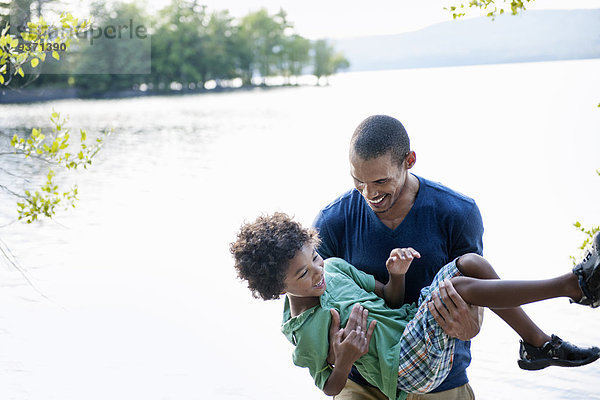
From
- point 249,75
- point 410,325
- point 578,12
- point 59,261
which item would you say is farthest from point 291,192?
point 249,75

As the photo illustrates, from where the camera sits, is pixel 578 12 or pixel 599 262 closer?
pixel 599 262

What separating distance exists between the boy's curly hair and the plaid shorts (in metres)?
0.46

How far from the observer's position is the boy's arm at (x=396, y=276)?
91.7 inches

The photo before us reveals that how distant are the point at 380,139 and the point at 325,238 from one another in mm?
472

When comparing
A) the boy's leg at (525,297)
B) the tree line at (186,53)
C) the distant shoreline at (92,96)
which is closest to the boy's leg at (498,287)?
the boy's leg at (525,297)

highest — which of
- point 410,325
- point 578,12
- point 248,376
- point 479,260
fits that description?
point 578,12

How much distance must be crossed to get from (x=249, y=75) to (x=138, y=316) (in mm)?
67689

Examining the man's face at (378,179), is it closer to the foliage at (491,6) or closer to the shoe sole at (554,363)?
the shoe sole at (554,363)

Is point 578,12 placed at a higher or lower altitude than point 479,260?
higher

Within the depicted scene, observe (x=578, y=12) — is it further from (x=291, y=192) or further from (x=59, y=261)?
(x=59, y=261)

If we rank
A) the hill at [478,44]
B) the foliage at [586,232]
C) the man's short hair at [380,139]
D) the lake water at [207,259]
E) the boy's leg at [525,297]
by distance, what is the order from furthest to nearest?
the hill at [478,44], the lake water at [207,259], the foliage at [586,232], the man's short hair at [380,139], the boy's leg at [525,297]

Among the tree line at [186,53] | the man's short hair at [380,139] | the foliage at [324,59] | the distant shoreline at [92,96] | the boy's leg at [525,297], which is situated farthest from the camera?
the foliage at [324,59]

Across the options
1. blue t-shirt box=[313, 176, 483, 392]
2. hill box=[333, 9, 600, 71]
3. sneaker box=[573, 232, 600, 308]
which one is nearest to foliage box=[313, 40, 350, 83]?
hill box=[333, 9, 600, 71]

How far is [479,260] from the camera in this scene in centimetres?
225
